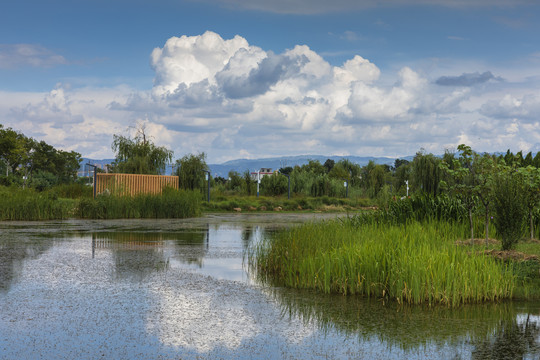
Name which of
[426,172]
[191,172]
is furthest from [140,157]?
[426,172]

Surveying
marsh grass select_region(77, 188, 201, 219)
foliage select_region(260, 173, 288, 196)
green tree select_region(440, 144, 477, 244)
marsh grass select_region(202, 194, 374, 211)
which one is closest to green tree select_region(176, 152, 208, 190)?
marsh grass select_region(202, 194, 374, 211)

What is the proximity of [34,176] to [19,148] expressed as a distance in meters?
14.8

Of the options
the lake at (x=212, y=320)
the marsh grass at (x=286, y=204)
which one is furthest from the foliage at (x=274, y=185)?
the lake at (x=212, y=320)

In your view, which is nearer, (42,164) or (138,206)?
(138,206)

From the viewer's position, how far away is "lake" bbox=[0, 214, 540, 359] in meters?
5.93

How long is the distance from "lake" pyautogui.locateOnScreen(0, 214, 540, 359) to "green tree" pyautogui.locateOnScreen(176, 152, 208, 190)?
36384mm

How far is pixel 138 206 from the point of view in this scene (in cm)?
2814

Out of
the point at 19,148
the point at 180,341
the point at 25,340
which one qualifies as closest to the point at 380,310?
the point at 180,341

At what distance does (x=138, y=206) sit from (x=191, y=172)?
20.8 m

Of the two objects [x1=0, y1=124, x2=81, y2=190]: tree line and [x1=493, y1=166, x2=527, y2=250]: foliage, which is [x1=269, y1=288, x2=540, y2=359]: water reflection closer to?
[x1=493, y1=166, x2=527, y2=250]: foliage

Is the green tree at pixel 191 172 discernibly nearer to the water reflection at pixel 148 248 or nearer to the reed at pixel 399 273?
the water reflection at pixel 148 248

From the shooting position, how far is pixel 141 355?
5.68 m

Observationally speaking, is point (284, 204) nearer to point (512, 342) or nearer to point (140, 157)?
point (140, 157)

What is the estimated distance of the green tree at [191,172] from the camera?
4841 centimetres
